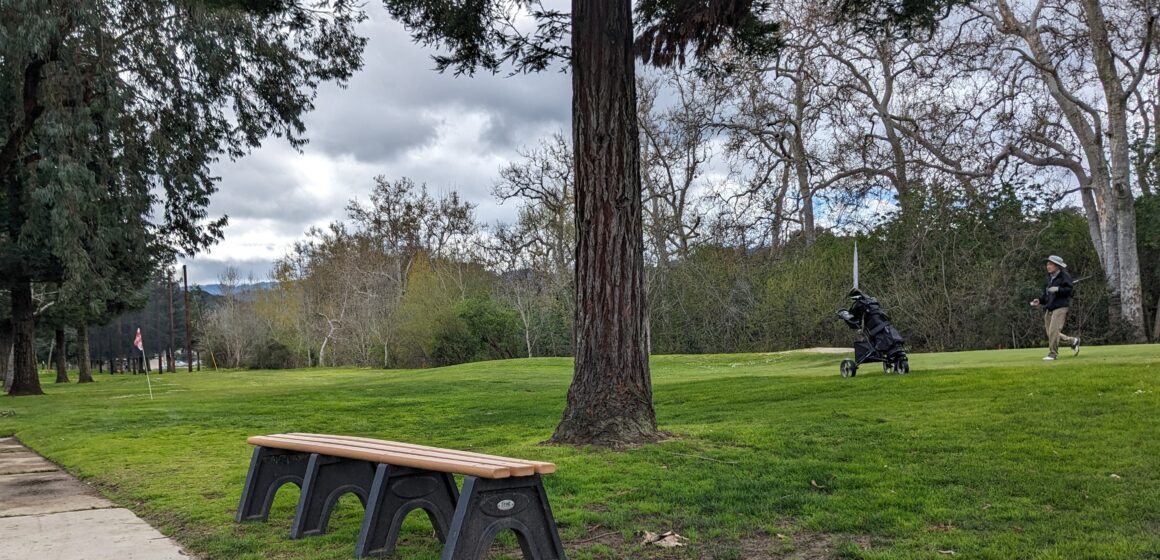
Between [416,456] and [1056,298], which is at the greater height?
[1056,298]

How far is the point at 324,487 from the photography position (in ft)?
16.9

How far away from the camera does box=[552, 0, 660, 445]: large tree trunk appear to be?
7.39 meters

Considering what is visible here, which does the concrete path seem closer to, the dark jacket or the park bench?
the park bench

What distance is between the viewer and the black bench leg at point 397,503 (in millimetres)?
4375

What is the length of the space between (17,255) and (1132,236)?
1174 inches

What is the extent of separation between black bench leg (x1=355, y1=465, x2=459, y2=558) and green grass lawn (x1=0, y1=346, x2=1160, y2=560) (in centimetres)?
16

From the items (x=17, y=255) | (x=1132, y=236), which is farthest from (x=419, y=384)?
(x=1132, y=236)

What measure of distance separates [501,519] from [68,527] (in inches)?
142

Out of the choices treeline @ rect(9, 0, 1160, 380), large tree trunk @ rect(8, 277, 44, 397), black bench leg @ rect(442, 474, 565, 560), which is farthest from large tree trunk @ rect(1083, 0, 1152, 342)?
large tree trunk @ rect(8, 277, 44, 397)

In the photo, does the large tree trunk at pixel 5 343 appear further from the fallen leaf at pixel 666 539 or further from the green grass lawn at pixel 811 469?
the fallen leaf at pixel 666 539

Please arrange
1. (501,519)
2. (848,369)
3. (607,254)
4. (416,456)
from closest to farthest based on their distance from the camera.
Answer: (501,519), (416,456), (607,254), (848,369)

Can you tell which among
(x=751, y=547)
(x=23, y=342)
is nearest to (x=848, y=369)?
(x=751, y=547)

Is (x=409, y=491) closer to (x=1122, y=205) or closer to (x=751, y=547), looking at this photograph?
(x=751, y=547)

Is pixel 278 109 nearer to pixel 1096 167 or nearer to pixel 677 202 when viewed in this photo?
pixel 1096 167
